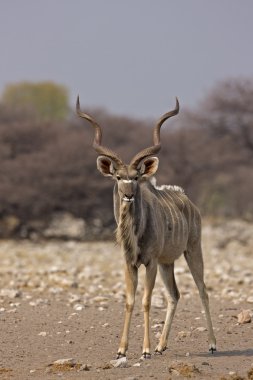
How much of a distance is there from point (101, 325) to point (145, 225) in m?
1.45

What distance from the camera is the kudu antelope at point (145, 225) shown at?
623cm

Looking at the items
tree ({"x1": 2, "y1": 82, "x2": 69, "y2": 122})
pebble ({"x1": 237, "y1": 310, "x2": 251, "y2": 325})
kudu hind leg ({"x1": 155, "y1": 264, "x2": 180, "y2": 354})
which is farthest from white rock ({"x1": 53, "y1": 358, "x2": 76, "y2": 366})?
tree ({"x1": 2, "y1": 82, "x2": 69, "y2": 122})

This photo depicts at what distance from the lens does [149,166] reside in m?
6.42

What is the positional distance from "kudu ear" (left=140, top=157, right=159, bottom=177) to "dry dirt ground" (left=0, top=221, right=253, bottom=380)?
4.09 ft

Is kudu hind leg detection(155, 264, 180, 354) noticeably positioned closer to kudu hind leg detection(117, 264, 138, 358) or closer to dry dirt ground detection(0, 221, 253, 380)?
dry dirt ground detection(0, 221, 253, 380)

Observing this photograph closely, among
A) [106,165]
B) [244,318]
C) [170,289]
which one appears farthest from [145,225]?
[244,318]

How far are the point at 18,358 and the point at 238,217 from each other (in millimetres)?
19258

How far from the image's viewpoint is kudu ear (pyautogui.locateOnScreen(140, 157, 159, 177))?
638 cm

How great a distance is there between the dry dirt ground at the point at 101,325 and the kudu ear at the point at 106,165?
1249mm

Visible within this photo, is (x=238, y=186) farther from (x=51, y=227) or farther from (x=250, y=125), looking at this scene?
(x=51, y=227)

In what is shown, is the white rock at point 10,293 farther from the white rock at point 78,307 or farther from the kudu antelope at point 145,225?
the kudu antelope at point 145,225

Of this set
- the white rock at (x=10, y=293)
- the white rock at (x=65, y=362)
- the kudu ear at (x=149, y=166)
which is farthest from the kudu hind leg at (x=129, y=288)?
the white rock at (x=10, y=293)

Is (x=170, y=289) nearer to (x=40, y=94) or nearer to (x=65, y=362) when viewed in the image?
(x=65, y=362)

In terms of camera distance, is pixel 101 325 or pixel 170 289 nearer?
pixel 170 289
